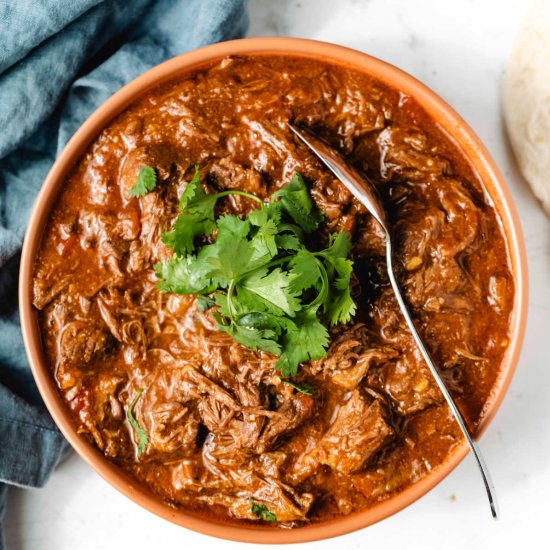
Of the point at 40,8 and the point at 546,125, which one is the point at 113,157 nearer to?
the point at 40,8

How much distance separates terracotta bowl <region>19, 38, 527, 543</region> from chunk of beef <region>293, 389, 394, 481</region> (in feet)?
0.98

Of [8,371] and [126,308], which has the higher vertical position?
[126,308]

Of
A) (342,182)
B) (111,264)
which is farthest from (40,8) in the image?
(342,182)

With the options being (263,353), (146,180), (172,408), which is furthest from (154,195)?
(172,408)

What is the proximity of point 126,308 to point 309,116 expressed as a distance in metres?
1.33

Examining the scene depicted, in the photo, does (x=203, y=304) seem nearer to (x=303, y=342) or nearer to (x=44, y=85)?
(x=303, y=342)

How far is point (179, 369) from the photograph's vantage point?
11.9 ft

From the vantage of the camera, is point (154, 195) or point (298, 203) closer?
point (298, 203)

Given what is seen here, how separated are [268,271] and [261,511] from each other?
128cm

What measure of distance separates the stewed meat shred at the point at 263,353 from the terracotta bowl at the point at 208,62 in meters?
0.06

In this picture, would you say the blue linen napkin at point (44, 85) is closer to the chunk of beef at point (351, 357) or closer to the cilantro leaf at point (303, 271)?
the cilantro leaf at point (303, 271)

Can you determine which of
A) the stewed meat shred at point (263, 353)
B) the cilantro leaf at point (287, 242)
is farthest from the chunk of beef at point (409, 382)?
the cilantro leaf at point (287, 242)

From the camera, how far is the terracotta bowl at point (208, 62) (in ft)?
11.6

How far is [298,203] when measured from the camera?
3.42m
